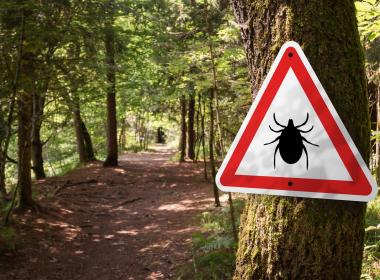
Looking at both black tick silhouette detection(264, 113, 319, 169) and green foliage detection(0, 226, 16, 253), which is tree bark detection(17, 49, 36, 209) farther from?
black tick silhouette detection(264, 113, 319, 169)

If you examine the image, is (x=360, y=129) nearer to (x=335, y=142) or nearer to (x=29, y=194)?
(x=335, y=142)

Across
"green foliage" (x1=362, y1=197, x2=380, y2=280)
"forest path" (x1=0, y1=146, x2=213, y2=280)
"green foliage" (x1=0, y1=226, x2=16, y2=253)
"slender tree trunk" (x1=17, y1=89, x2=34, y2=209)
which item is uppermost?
"slender tree trunk" (x1=17, y1=89, x2=34, y2=209)

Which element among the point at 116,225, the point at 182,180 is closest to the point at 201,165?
the point at 182,180

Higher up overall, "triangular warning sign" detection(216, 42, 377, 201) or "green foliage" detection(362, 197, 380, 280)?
"triangular warning sign" detection(216, 42, 377, 201)

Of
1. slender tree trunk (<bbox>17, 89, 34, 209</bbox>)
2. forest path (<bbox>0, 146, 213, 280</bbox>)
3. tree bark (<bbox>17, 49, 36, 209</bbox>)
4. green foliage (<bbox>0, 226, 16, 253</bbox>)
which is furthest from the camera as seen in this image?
slender tree trunk (<bbox>17, 89, 34, 209</bbox>)

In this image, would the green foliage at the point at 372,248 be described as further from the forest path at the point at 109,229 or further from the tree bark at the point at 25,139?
the tree bark at the point at 25,139

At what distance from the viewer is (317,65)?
72.8 inches

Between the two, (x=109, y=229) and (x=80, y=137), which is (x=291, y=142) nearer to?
(x=109, y=229)

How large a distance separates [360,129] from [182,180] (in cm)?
1460

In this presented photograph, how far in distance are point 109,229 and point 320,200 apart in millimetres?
8803

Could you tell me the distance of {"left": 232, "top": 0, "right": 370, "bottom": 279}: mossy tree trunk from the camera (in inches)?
71.8

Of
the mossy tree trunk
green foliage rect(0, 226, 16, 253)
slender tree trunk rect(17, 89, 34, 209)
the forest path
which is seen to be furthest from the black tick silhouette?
slender tree trunk rect(17, 89, 34, 209)

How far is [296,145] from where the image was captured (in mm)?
1812

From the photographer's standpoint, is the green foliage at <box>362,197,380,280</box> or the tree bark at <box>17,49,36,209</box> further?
the tree bark at <box>17,49,36,209</box>
